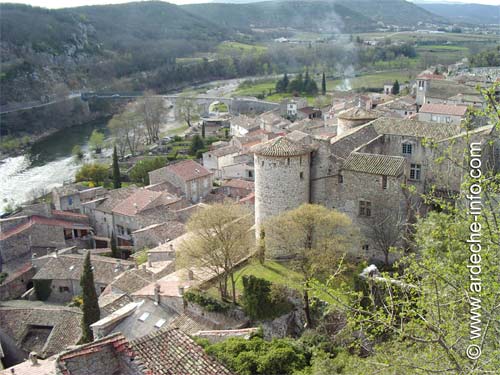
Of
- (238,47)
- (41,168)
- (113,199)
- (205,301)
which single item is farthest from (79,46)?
(205,301)

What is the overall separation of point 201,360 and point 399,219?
507 inches

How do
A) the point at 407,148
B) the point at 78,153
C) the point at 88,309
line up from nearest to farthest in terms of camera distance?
the point at 88,309, the point at 407,148, the point at 78,153

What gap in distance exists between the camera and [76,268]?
107 ft

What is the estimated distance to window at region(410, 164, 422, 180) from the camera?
24281mm

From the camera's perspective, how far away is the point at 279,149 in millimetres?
22922

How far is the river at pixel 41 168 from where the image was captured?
185ft

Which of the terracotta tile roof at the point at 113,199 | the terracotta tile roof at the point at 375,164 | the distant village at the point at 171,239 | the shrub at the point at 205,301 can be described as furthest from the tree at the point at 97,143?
the terracotta tile roof at the point at 375,164

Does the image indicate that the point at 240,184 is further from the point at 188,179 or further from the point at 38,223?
the point at 38,223

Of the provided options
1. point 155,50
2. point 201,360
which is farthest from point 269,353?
point 155,50

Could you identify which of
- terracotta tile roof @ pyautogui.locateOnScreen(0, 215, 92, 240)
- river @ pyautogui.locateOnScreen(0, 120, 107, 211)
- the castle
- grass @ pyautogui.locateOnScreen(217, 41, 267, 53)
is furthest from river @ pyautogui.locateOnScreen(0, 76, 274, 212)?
grass @ pyautogui.locateOnScreen(217, 41, 267, 53)

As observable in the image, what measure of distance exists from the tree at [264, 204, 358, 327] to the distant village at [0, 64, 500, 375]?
4.18 ft

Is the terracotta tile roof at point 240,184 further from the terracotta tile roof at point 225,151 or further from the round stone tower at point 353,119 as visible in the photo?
the round stone tower at point 353,119

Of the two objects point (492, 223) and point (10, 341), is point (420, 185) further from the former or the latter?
point (10, 341)

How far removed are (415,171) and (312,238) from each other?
6536 millimetres
